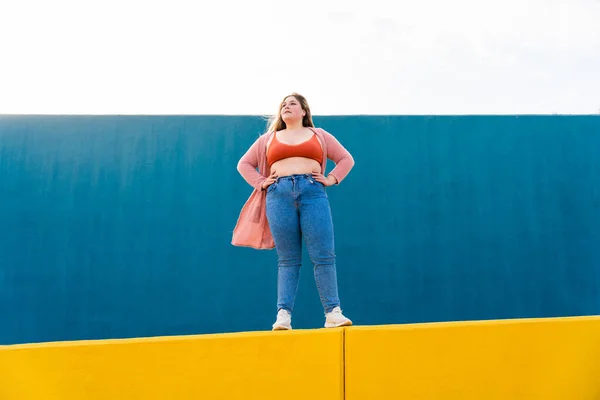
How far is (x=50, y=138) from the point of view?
11.8 ft

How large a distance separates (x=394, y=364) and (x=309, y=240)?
0.75 meters

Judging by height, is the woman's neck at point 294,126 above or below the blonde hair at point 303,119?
below

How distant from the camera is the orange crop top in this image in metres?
2.12

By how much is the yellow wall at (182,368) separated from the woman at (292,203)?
50cm

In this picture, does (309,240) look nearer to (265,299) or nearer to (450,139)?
(265,299)

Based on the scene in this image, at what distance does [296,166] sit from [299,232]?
12.0 inches

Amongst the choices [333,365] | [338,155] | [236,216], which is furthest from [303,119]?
[236,216]

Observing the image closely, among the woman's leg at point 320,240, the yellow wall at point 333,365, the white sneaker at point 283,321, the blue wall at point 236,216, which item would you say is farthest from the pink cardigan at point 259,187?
the blue wall at point 236,216

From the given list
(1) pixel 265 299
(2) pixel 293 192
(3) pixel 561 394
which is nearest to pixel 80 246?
(1) pixel 265 299

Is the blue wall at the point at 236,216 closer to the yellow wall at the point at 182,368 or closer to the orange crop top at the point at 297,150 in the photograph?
the orange crop top at the point at 297,150

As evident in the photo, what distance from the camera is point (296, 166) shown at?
2098 mm

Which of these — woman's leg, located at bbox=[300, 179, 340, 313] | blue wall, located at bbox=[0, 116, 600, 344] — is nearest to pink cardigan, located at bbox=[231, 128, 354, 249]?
woman's leg, located at bbox=[300, 179, 340, 313]
